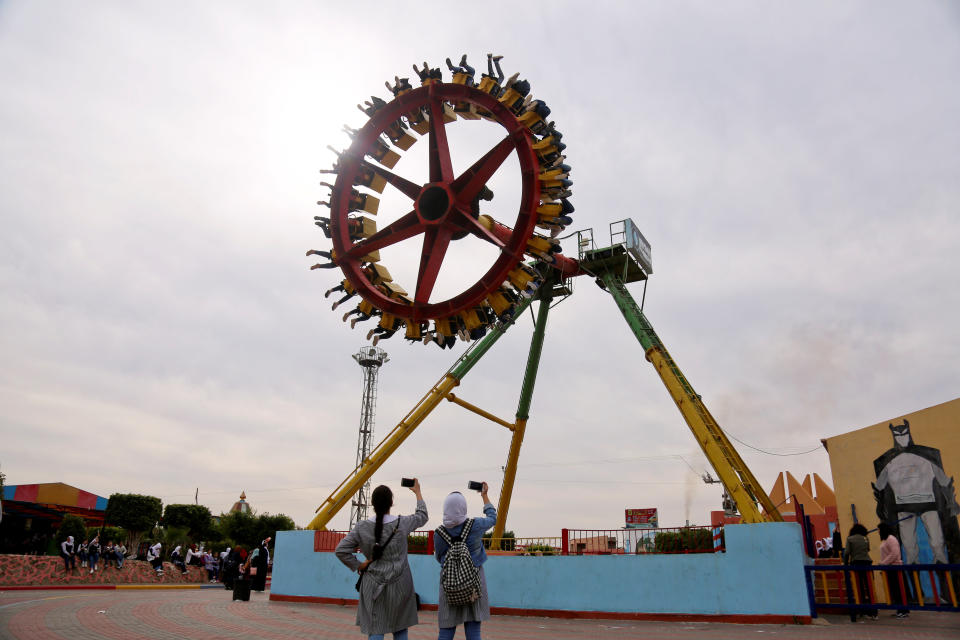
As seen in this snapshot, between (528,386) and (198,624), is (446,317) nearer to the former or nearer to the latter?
A: (198,624)

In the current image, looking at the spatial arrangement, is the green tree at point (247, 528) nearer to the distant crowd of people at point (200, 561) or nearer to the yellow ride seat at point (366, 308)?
the distant crowd of people at point (200, 561)

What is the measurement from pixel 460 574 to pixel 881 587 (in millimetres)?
13775

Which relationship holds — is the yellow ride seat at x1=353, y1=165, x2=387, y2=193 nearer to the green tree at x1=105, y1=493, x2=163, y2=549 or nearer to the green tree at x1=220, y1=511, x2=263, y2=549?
the green tree at x1=105, y1=493, x2=163, y2=549

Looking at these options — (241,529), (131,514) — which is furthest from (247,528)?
(131,514)

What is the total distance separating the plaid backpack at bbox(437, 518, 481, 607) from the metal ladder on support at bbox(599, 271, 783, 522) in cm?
1001

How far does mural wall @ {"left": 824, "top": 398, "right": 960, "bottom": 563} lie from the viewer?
1343 cm

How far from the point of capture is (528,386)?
21.8m

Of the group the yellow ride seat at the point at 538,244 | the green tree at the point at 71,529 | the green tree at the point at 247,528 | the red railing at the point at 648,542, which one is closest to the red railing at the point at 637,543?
the red railing at the point at 648,542

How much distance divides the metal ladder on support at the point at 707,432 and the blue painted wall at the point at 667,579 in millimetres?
1664

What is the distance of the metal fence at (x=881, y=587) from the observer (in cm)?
1019

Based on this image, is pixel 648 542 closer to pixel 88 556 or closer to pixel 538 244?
pixel 538 244

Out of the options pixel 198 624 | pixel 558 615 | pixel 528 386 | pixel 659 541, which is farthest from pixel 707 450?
pixel 198 624

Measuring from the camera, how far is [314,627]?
1113 centimetres

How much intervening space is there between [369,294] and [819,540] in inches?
1109
